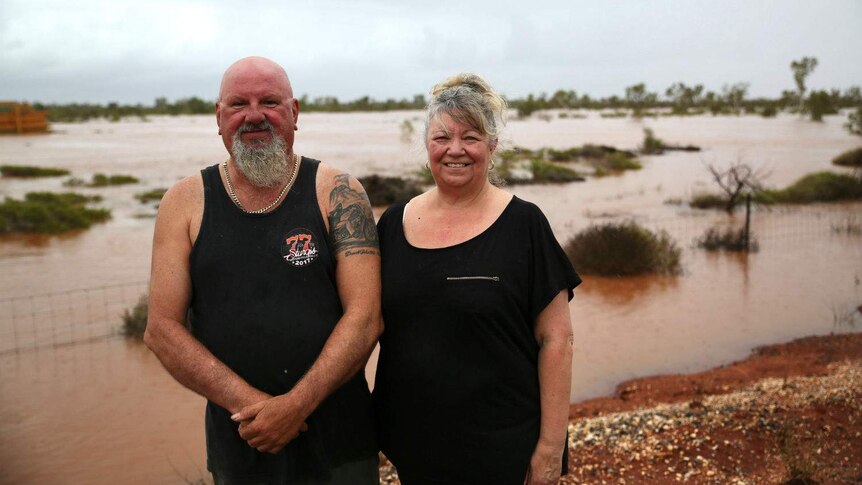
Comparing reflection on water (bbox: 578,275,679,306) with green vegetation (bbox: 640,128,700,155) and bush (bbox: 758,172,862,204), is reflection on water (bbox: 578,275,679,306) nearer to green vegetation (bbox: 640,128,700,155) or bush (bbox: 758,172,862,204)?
bush (bbox: 758,172,862,204)

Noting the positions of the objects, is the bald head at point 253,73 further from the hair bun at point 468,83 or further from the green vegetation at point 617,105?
the green vegetation at point 617,105

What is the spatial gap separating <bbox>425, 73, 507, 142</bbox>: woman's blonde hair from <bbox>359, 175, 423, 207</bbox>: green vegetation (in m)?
18.5

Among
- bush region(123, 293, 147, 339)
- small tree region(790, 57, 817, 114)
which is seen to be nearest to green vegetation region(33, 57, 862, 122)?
small tree region(790, 57, 817, 114)

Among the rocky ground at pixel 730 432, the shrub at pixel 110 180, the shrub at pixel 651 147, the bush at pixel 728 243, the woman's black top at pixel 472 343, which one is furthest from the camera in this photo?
the shrub at pixel 651 147

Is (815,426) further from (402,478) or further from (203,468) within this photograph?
(203,468)

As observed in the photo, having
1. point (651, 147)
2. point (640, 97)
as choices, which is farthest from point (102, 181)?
point (640, 97)

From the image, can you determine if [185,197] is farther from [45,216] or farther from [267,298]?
[45,216]

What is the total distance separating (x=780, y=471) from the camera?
4.79m

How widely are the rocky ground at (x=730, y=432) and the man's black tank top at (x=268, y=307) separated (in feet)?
8.58

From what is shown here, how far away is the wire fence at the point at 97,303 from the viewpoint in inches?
432

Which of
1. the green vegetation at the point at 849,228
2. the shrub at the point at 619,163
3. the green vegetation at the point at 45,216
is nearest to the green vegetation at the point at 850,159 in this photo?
the shrub at the point at 619,163

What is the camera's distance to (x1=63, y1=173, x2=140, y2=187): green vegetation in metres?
27.4

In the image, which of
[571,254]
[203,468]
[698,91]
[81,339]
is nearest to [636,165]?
[571,254]

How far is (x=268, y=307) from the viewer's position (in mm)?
2695
